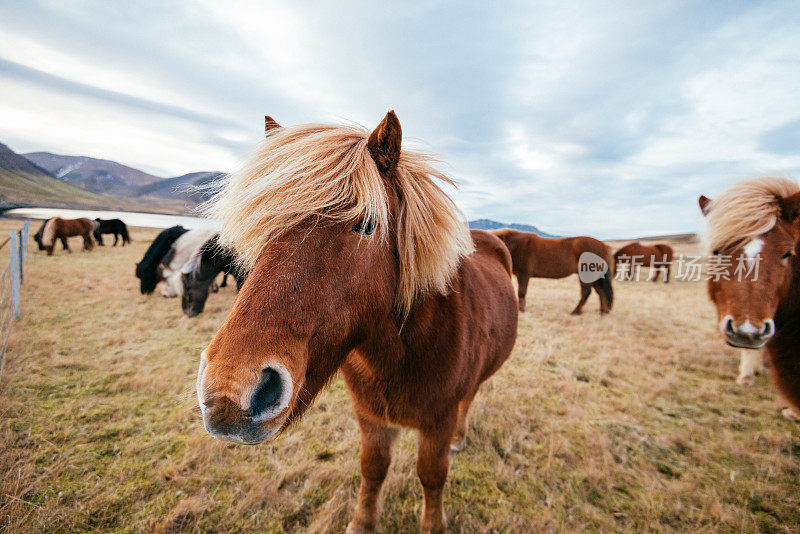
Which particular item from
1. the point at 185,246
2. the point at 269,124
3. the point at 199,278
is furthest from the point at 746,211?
the point at 185,246

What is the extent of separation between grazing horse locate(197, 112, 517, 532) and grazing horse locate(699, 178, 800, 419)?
2684mm

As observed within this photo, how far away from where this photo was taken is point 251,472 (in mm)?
2654

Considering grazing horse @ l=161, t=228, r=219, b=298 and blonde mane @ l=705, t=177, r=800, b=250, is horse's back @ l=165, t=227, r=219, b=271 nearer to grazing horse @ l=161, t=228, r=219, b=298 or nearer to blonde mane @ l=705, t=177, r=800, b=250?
grazing horse @ l=161, t=228, r=219, b=298

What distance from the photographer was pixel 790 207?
2.77 m

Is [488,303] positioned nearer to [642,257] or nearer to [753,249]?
[753,249]

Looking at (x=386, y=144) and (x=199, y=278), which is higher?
(x=386, y=144)

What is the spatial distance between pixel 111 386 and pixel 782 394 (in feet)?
25.0

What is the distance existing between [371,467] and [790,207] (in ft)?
14.9

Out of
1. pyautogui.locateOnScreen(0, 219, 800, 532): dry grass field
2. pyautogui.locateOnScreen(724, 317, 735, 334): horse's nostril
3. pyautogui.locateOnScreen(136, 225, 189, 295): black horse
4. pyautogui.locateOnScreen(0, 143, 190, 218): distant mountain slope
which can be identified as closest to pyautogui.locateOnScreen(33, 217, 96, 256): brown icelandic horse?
pyautogui.locateOnScreen(136, 225, 189, 295): black horse

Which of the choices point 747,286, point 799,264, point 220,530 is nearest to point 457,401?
point 220,530

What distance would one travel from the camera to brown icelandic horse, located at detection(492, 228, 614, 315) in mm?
8445

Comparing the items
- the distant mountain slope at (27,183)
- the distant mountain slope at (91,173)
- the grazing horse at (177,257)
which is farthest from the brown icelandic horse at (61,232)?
the distant mountain slope at (91,173)

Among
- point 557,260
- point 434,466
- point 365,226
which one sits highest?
point 557,260

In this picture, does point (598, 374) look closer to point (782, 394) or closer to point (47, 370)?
point (782, 394)
